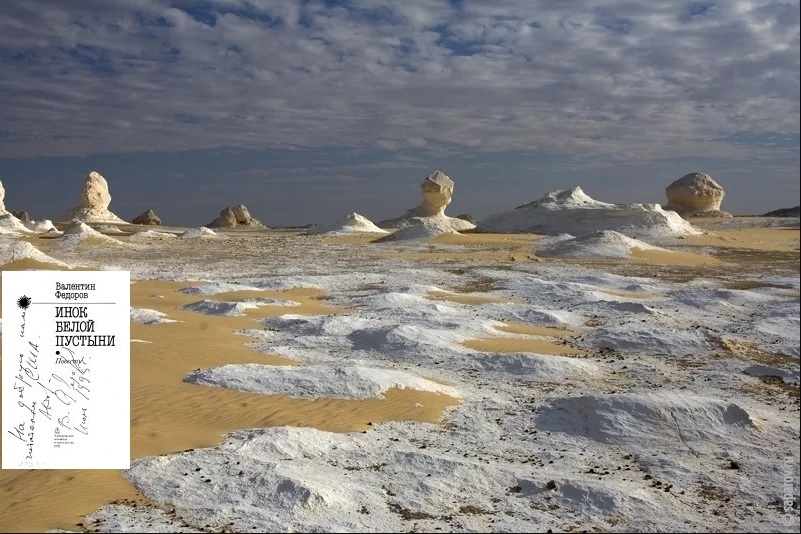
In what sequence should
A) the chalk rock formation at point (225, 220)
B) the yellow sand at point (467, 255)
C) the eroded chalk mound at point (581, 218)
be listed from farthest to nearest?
the chalk rock formation at point (225, 220) < the eroded chalk mound at point (581, 218) < the yellow sand at point (467, 255)

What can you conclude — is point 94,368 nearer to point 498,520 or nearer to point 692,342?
point 498,520

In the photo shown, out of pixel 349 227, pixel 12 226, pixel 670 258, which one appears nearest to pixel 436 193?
pixel 349 227

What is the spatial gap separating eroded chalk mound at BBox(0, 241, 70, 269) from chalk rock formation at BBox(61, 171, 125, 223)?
37866 millimetres

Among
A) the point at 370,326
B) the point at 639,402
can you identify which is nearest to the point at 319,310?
the point at 370,326

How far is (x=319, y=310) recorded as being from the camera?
59.6 ft

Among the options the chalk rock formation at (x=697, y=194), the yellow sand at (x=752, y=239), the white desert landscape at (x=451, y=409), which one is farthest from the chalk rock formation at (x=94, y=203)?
the yellow sand at (x=752, y=239)

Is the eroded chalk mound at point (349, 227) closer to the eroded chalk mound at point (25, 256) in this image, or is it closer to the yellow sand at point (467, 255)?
the yellow sand at point (467, 255)

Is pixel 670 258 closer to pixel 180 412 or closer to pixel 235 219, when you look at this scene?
pixel 180 412

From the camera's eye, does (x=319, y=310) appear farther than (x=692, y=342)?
Yes

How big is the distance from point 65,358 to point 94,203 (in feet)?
205

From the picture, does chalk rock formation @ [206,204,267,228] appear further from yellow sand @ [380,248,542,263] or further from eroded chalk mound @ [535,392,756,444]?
eroded chalk mound @ [535,392,756,444]

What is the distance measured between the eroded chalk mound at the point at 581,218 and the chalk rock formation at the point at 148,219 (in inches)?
1407

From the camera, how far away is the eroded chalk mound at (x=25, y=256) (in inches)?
985

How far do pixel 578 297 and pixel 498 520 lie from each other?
13.2m
